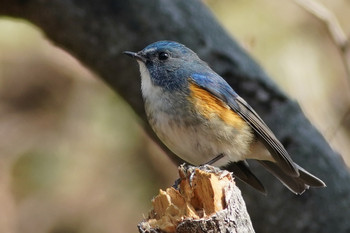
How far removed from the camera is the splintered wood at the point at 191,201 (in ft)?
9.67

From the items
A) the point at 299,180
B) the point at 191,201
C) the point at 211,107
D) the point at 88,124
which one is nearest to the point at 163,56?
the point at 211,107

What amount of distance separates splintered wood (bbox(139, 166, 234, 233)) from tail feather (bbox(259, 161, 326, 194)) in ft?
4.64

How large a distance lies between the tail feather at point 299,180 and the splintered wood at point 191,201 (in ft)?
4.64

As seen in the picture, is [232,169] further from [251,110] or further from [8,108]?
[8,108]

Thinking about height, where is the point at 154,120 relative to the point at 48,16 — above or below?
below

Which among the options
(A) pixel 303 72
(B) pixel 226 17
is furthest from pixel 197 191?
(B) pixel 226 17

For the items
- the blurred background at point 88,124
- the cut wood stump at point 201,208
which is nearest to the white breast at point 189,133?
the cut wood stump at point 201,208

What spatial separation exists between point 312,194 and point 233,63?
946 mm

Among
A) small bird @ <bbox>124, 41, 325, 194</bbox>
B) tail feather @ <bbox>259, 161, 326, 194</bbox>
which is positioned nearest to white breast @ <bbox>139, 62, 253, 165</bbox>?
small bird @ <bbox>124, 41, 325, 194</bbox>

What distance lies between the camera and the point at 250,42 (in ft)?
20.1

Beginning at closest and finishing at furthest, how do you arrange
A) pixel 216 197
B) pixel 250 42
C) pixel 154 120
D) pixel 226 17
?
pixel 216 197
pixel 154 120
pixel 250 42
pixel 226 17

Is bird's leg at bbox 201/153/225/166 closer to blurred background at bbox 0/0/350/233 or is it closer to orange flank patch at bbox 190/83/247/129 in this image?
orange flank patch at bbox 190/83/247/129

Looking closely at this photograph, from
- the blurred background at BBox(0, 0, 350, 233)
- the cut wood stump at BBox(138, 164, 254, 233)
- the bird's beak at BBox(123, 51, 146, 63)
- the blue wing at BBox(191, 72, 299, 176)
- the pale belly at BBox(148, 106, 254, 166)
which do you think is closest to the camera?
the cut wood stump at BBox(138, 164, 254, 233)

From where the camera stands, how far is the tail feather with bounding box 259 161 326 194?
14.7 ft
